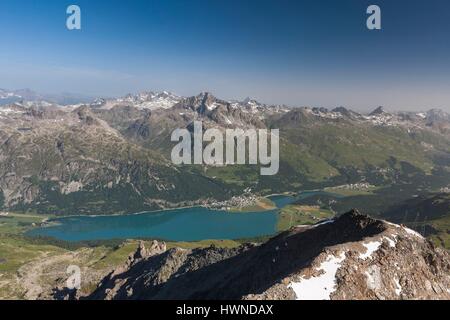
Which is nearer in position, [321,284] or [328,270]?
[321,284]

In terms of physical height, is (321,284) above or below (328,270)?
below

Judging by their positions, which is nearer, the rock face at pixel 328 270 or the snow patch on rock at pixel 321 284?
the snow patch on rock at pixel 321 284

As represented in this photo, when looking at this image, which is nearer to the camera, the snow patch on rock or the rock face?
the snow patch on rock

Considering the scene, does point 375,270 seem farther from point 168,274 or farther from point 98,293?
point 98,293
